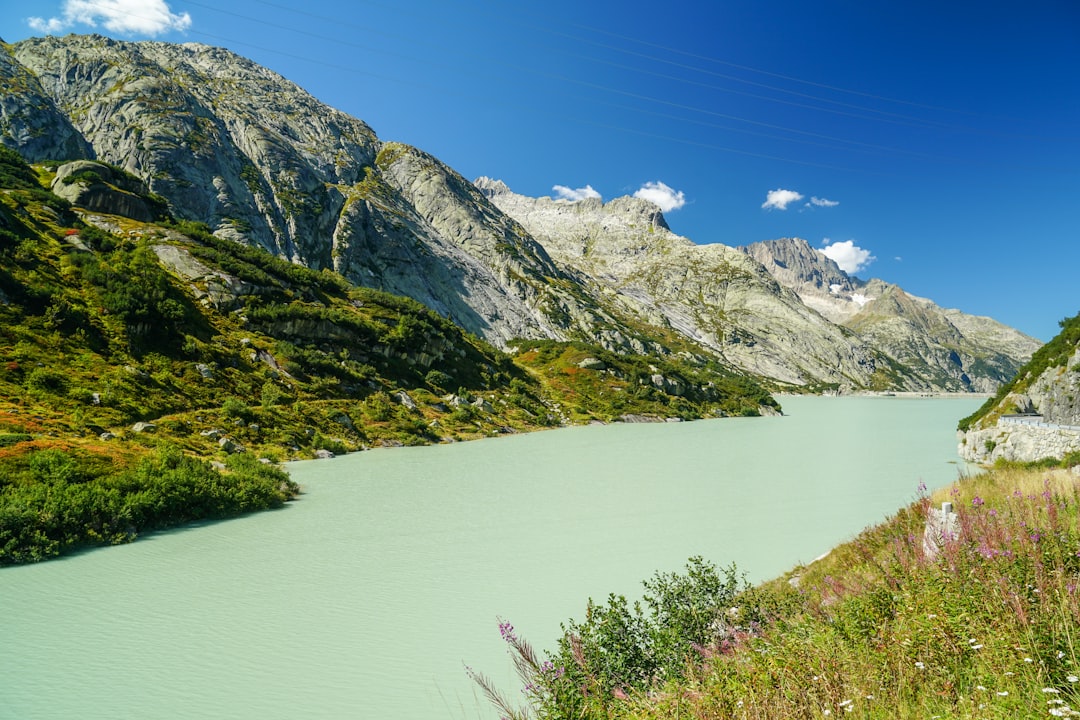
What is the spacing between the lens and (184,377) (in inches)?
1768

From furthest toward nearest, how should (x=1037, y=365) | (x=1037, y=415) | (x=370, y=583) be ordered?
(x=1037, y=365), (x=1037, y=415), (x=370, y=583)

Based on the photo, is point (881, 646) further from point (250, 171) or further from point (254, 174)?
point (250, 171)

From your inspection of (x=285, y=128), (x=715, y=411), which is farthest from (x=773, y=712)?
(x=285, y=128)

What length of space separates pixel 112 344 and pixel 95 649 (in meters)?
42.2

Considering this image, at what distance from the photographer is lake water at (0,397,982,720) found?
1014 centimetres

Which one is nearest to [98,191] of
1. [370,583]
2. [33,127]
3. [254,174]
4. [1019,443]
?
[33,127]

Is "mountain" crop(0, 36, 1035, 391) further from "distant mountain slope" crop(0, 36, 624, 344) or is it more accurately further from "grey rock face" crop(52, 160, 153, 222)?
"grey rock face" crop(52, 160, 153, 222)

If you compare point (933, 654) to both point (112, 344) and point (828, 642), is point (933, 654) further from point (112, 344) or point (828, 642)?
point (112, 344)

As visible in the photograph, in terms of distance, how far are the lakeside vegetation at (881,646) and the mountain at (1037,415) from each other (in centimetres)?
2876

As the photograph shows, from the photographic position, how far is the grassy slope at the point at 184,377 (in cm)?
2119

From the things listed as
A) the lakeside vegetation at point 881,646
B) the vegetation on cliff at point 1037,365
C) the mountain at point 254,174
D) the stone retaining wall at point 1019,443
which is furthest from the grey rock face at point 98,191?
the vegetation on cliff at point 1037,365

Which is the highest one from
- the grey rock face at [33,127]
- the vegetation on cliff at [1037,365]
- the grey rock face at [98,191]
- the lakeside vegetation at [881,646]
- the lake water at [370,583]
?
the grey rock face at [33,127]

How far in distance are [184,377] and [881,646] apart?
52419 millimetres

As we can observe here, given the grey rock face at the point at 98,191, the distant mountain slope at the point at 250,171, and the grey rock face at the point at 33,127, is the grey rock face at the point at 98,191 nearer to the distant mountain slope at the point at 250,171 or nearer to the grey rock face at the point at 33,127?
the grey rock face at the point at 33,127
